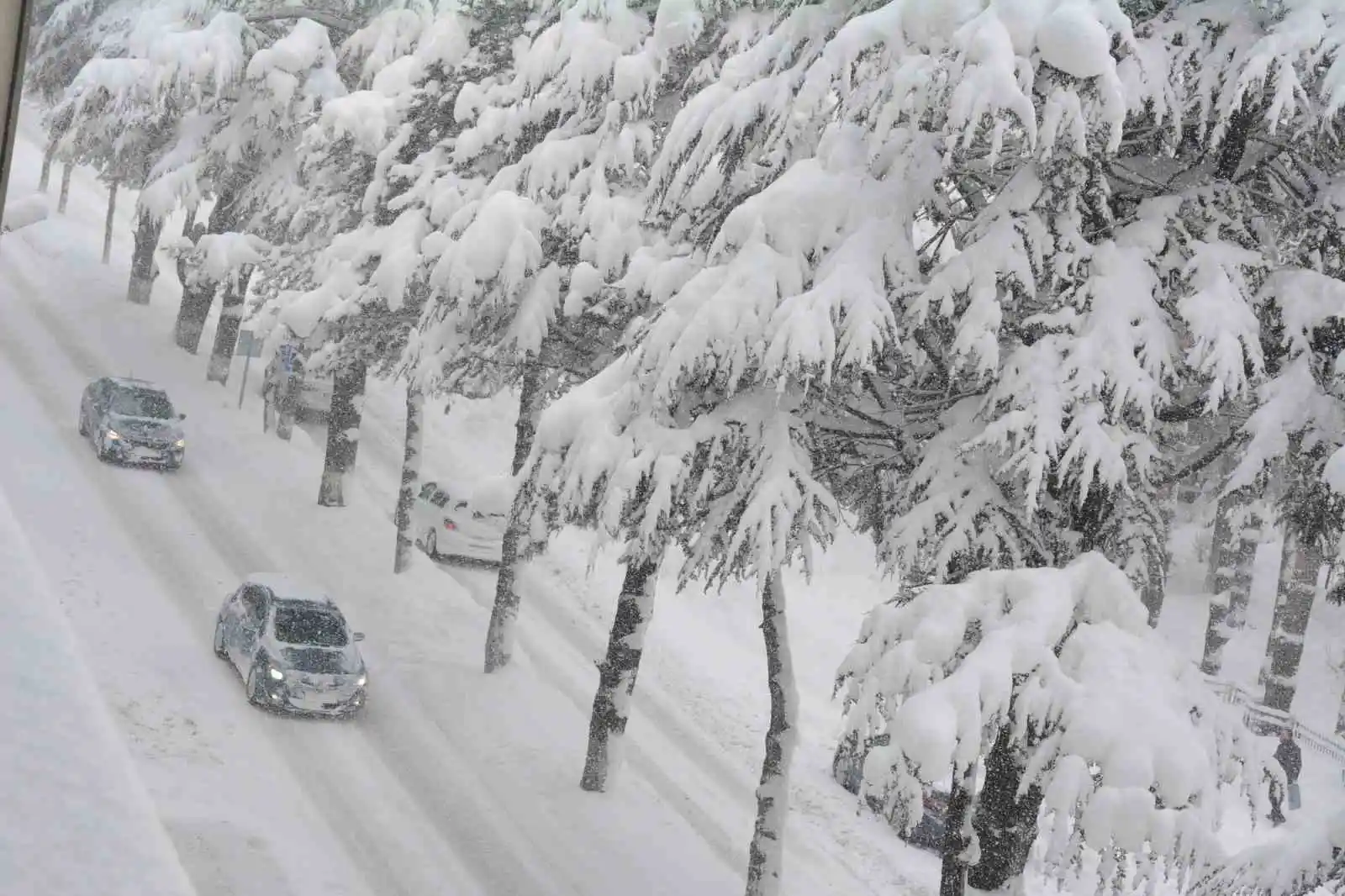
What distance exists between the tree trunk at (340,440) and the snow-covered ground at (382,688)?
0.36m

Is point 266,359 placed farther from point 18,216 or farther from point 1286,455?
point 18,216

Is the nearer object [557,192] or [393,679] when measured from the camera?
[557,192]

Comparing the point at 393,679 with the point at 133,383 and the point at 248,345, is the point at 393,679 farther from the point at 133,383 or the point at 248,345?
the point at 248,345

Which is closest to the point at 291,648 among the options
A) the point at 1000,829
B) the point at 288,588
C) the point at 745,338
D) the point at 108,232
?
the point at 288,588

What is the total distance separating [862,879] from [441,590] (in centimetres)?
679

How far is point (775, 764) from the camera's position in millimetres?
11203

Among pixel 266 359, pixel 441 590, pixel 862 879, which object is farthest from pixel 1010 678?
pixel 266 359

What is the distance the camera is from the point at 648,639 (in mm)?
18906

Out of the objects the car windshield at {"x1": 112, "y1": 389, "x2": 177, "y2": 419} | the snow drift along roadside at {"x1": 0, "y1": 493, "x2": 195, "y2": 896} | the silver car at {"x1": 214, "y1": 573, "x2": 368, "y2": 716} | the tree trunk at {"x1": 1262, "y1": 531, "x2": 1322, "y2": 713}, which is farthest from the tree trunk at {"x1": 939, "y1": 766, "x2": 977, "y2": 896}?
the car windshield at {"x1": 112, "y1": 389, "x2": 177, "y2": 419}

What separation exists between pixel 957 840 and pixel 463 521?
1189 cm

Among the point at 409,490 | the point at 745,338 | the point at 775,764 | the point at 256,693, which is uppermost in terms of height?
the point at 745,338

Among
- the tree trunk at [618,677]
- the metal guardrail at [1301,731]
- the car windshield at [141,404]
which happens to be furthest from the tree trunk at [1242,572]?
the car windshield at [141,404]

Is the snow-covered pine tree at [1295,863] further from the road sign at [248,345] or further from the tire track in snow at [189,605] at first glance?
the road sign at [248,345]

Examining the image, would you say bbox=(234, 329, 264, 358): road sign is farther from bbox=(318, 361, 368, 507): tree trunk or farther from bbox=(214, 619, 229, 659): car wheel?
bbox=(214, 619, 229, 659): car wheel
